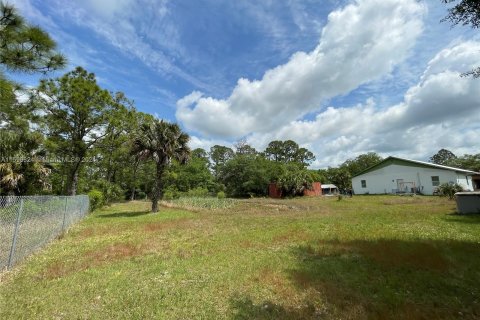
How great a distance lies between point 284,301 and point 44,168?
18742 mm

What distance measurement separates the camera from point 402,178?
3388 cm

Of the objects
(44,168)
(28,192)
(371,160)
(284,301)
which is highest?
(371,160)

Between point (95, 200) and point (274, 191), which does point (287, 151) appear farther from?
point (95, 200)

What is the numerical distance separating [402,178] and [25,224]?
3727 centimetres

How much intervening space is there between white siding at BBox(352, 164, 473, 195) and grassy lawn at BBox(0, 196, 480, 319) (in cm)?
2493

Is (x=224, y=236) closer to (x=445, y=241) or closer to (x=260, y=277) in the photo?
(x=260, y=277)

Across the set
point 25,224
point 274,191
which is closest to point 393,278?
point 25,224

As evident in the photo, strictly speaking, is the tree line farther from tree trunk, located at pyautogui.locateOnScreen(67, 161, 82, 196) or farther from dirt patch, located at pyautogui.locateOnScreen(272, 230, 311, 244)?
dirt patch, located at pyautogui.locateOnScreen(272, 230, 311, 244)

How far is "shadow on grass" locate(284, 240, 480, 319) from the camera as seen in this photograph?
406 cm

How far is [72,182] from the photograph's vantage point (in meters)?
22.0

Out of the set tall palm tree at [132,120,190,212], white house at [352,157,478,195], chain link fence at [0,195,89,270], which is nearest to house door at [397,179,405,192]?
white house at [352,157,478,195]

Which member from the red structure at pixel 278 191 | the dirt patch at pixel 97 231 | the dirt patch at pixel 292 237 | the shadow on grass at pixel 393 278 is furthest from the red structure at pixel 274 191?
the shadow on grass at pixel 393 278

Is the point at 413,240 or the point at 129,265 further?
the point at 413,240

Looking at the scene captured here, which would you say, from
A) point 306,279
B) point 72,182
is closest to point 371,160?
point 72,182
